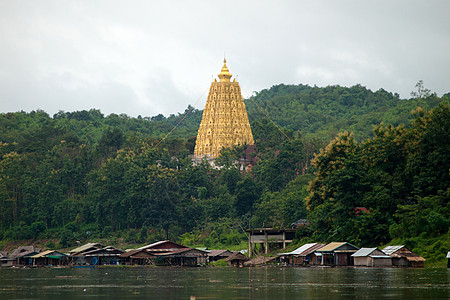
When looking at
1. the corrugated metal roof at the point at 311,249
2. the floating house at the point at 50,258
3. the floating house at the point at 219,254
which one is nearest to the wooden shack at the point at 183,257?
the floating house at the point at 219,254

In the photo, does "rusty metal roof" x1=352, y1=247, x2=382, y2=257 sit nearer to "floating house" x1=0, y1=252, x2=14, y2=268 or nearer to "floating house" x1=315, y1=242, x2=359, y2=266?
"floating house" x1=315, y1=242, x2=359, y2=266

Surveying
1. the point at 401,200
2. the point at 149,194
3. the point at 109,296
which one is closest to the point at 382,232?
the point at 401,200

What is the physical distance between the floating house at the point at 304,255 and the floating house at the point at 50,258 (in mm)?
25981

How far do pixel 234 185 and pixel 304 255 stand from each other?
43398mm

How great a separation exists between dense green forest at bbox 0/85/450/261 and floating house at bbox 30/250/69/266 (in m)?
13.6

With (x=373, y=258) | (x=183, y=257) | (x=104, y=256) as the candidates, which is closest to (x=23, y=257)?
(x=104, y=256)

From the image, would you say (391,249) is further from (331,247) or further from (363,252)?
(331,247)

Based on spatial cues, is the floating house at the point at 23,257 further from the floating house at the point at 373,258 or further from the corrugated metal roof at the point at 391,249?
the corrugated metal roof at the point at 391,249

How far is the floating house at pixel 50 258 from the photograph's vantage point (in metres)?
77.4

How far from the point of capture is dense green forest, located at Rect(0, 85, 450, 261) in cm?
5938

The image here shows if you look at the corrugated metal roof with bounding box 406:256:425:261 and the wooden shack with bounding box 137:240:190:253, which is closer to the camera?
the corrugated metal roof with bounding box 406:256:425:261

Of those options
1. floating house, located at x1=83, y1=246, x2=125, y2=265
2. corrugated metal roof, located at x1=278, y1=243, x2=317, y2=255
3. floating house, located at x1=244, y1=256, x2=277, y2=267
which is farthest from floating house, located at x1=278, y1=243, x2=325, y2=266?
floating house, located at x1=83, y1=246, x2=125, y2=265

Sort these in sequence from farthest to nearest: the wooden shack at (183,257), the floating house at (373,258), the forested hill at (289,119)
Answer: the forested hill at (289,119), the wooden shack at (183,257), the floating house at (373,258)

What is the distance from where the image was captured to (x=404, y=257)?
50.5m
